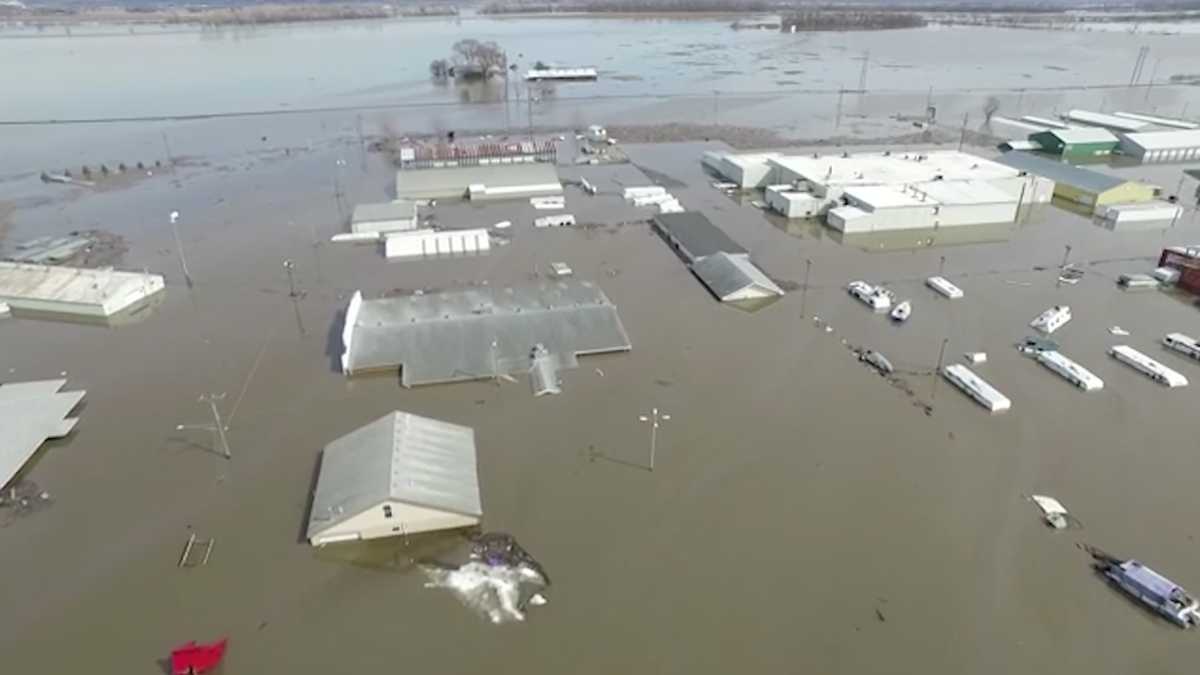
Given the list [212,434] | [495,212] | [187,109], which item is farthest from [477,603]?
[187,109]

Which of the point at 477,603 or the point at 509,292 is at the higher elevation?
the point at 509,292

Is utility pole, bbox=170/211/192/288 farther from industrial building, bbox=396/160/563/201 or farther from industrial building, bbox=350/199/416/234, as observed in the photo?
industrial building, bbox=396/160/563/201

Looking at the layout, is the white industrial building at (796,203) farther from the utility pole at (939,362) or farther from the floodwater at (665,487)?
the utility pole at (939,362)

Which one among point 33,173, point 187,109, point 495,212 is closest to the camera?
point 495,212

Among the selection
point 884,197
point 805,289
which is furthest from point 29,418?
point 884,197

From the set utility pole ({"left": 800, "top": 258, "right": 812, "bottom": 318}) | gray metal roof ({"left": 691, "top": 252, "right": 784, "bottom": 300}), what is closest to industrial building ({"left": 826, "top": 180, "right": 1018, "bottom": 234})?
utility pole ({"left": 800, "top": 258, "right": 812, "bottom": 318})

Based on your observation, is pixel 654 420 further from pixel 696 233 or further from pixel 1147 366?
pixel 1147 366

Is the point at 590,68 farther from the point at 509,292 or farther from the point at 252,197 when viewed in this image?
the point at 509,292

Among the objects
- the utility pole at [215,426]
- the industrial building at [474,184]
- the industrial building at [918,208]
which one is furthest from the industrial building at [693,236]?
the utility pole at [215,426]
